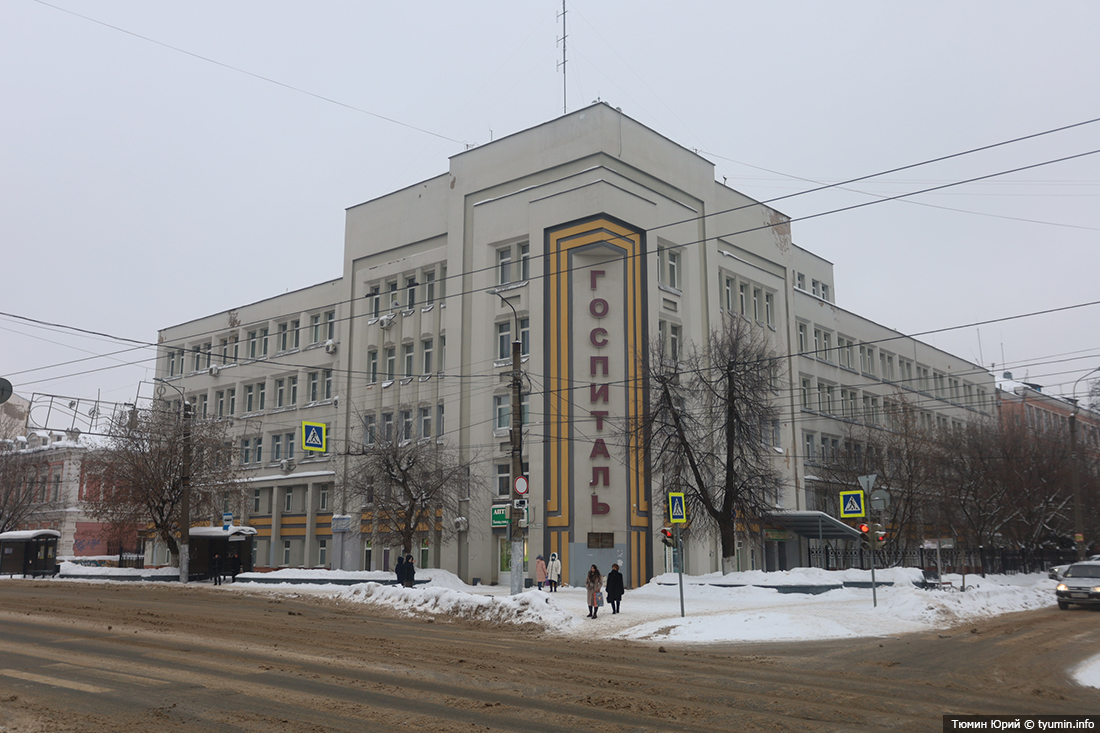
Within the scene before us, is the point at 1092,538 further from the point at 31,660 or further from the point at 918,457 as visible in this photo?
the point at 31,660

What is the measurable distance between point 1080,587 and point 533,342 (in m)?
23.3

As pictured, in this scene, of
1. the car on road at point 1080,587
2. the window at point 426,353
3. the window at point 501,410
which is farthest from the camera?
the window at point 426,353

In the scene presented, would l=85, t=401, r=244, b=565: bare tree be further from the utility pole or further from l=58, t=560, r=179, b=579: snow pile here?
the utility pole

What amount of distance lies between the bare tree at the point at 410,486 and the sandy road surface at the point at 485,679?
60.9 ft

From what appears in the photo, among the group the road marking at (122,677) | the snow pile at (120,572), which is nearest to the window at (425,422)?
the snow pile at (120,572)

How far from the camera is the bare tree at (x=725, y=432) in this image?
33.5 m

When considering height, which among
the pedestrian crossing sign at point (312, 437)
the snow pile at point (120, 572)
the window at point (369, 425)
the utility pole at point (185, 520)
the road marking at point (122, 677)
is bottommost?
the snow pile at point (120, 572)

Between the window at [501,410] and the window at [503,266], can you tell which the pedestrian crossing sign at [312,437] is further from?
the window at [503,266]

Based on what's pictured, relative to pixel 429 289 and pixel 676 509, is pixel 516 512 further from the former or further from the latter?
pixel 429 289

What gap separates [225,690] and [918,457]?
1791 inches

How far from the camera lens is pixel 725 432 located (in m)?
35.0

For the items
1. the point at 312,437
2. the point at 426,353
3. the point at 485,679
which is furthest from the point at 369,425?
the point at 485,679

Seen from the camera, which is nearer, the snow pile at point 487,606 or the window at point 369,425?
the snow pile at point 487,606

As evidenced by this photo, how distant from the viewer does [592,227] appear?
128 feet
